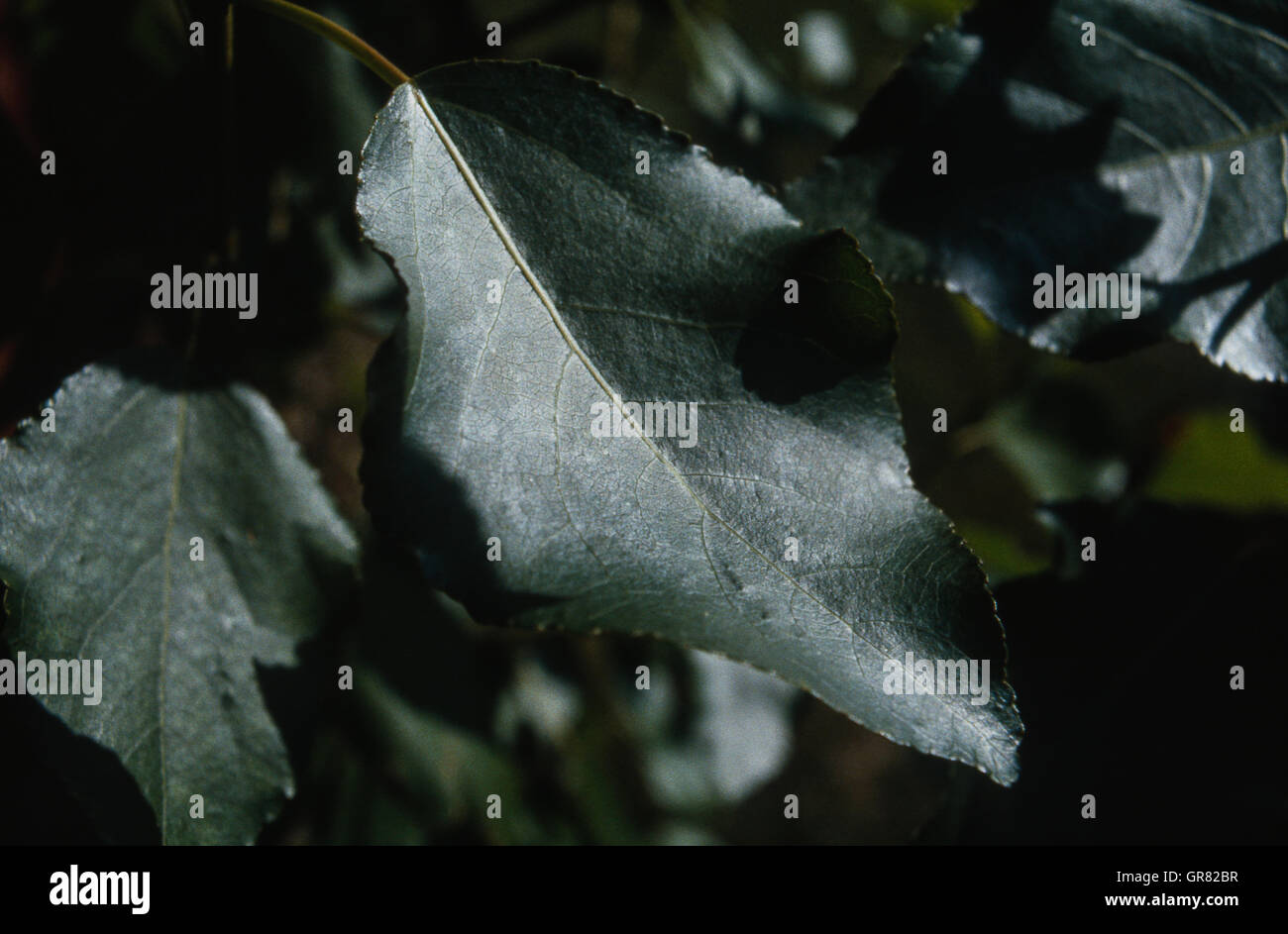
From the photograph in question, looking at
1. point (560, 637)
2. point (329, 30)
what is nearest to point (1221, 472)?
point (560, 637)

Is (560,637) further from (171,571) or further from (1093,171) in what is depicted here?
(1093,171)

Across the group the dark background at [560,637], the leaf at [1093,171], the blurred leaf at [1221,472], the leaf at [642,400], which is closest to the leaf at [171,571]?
the dark background at [560,637]

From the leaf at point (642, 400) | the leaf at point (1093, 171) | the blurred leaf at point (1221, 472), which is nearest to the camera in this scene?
the leaf at point (642, 400)

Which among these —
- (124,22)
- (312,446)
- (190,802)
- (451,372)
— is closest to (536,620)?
(451,372)

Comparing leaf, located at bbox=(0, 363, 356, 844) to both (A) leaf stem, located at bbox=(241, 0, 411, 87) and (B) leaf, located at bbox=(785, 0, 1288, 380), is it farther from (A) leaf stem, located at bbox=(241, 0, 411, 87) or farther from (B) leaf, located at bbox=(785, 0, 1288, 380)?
(B) leaf, located at bbox=(785, 0, 1288, 380)

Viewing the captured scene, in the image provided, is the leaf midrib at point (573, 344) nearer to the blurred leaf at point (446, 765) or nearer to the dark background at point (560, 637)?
the dark background at point (560, 637)

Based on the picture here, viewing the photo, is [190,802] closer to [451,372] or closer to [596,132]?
[451,372]

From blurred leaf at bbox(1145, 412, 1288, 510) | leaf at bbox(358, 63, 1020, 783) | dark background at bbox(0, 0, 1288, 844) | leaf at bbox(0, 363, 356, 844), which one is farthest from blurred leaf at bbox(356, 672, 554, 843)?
blurred leaf at bbox(1145, 412, 1288, 510)
